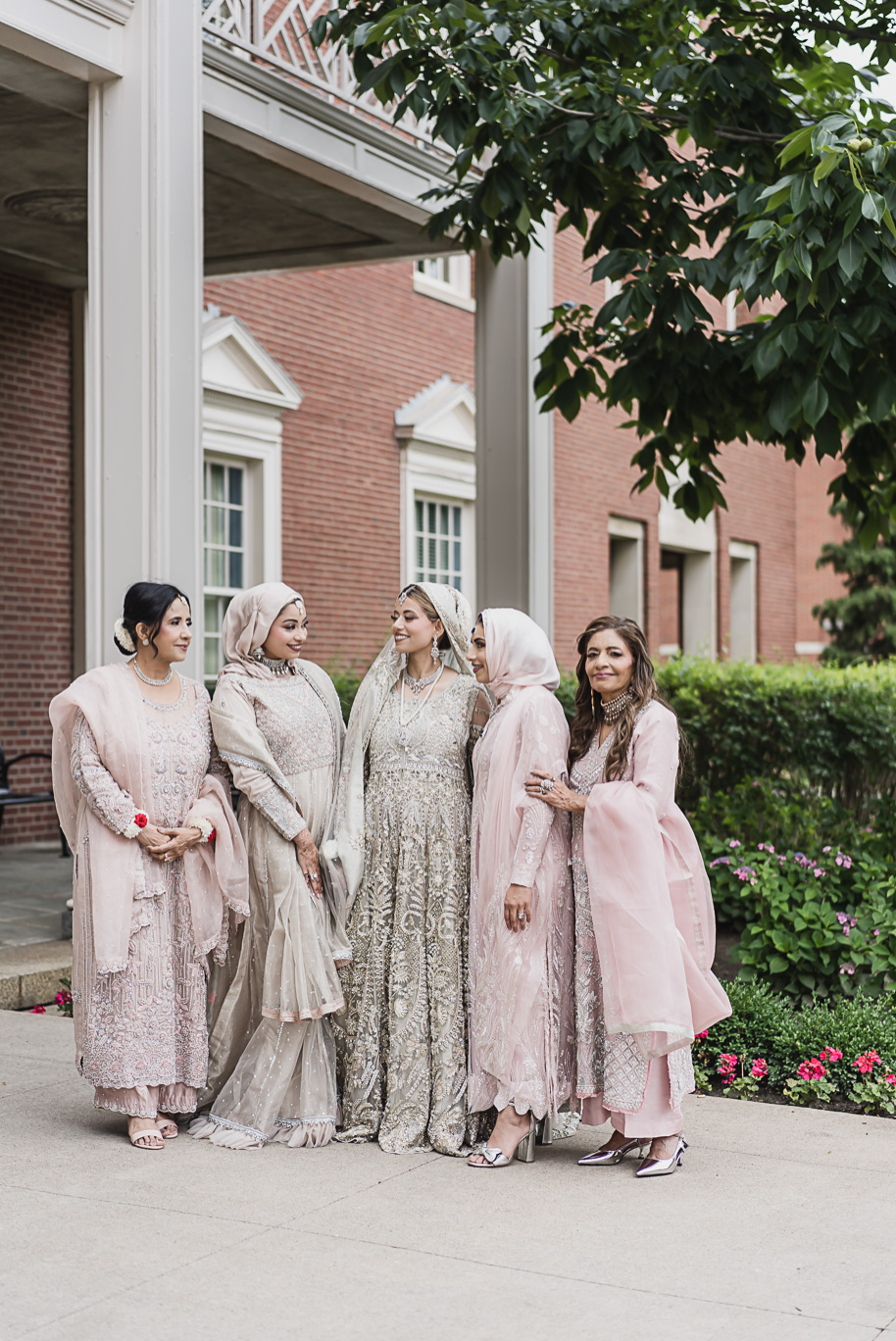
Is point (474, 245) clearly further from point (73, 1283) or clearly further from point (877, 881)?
point (73, 1283)

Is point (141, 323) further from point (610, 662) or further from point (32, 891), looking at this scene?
point (32, 891)

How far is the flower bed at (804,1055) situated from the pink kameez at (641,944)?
102 centimetres

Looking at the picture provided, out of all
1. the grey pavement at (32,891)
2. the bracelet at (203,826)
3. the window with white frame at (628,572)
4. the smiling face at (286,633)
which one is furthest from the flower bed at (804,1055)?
the window with white frame at (628,572)

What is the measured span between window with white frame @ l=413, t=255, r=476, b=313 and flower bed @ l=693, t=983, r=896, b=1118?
1005 cm

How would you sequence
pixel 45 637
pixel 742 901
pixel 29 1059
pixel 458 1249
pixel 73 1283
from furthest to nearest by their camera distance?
pixel 45 637 → pixel 742 901 → pixel 29 1059 → pixel 458 1249 → pixel 73 1283

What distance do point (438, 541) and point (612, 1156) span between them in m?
10.6

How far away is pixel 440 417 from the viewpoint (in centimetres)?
1469

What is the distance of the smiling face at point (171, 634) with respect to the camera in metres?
4.88

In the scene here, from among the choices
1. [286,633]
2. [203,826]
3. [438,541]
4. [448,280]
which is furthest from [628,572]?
[203,826]

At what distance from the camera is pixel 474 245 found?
758cm

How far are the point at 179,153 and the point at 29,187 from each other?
7.80 feet

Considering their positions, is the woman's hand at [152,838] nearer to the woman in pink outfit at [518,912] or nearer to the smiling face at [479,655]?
the woman in pink outfit at [518,912]

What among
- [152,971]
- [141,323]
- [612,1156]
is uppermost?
[141,323]

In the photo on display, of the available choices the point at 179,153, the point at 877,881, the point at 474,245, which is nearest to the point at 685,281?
the point at 474,245
